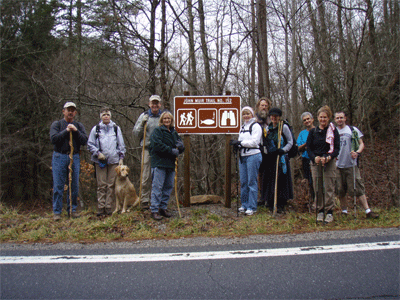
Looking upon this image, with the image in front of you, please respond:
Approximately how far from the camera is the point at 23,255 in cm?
409

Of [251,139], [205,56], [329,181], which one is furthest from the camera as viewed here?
[205,56]

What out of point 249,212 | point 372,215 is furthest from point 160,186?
point 372,215

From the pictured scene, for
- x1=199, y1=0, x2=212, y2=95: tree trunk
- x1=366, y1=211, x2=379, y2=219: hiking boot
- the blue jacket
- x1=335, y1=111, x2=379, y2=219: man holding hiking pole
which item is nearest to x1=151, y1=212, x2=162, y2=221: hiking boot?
the blue jacket

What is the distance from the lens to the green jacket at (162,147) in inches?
229

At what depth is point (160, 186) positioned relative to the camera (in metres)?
5.95

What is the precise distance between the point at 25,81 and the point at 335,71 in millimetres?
17206

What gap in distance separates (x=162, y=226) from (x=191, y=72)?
34.9ft

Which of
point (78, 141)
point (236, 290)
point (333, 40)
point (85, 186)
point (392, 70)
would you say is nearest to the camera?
point (236, 290)

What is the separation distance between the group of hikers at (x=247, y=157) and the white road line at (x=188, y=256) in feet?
4.66

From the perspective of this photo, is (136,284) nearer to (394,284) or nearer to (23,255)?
(23,255)

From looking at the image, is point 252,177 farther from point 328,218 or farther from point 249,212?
point 328,218

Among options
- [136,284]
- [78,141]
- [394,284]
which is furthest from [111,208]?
[394,284]

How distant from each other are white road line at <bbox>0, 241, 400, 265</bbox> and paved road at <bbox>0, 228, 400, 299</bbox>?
1 cm

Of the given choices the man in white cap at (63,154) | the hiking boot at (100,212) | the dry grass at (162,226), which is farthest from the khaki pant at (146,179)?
the man in white cap at (63,154)
